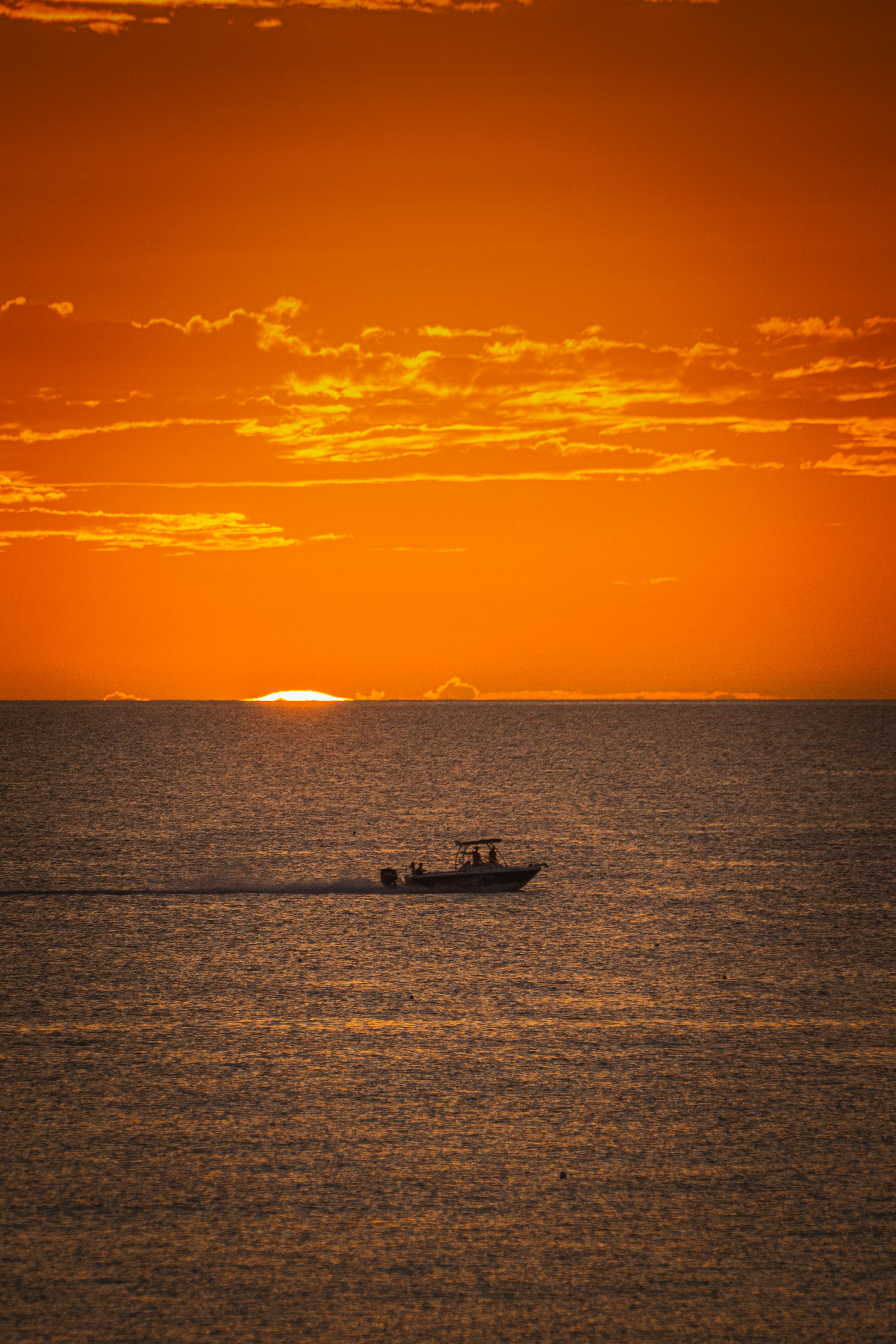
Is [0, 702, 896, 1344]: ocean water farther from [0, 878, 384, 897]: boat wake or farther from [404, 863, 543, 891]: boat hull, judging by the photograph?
[404, 863, 543, 891]: boat hull

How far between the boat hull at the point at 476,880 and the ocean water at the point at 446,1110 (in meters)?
1.85

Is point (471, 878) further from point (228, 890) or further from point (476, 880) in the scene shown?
point (228, 890)

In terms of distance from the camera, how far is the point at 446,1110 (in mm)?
32938

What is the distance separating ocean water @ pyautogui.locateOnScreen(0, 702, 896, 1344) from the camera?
2284 cm

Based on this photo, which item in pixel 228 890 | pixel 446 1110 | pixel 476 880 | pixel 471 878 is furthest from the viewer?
pixel 476 880

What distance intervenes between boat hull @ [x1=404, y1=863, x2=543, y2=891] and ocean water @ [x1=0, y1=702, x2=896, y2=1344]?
185 cm

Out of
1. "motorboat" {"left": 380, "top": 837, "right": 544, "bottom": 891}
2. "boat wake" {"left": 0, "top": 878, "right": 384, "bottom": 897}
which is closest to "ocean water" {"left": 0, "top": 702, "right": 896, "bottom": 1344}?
"boat wake" {"left": 0, "top": 878, "right": 384, "bottom": 897}

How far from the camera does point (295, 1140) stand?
30.6 metres

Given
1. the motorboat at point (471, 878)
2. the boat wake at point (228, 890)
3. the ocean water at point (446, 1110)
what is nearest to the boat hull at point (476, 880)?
the motorboat at point (471, 878)

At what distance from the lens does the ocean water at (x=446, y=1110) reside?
2284 centimetres

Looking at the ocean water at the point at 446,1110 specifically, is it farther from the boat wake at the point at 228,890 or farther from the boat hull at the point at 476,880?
the boat hull at the point at 476,880

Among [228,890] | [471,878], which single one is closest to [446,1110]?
[471,878]

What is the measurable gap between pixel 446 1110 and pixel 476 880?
39.8m

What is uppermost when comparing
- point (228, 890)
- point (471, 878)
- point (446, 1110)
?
point (228, 890)
